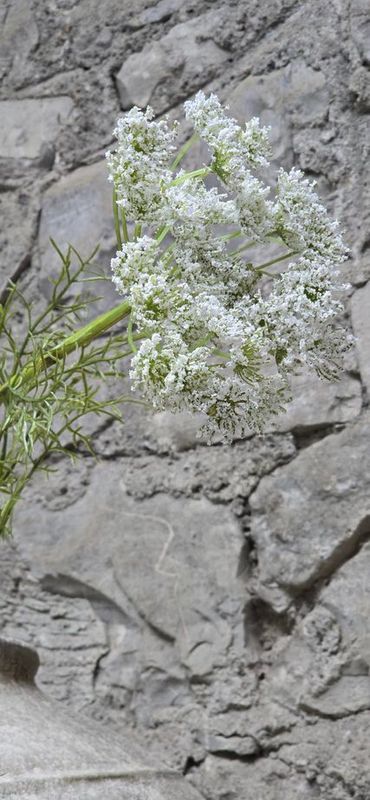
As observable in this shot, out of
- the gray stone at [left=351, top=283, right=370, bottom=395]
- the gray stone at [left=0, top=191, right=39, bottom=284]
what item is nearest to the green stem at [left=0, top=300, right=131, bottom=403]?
the gray stone at [left=351, top=283, right=370, bottom=395]

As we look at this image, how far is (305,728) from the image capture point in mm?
1071

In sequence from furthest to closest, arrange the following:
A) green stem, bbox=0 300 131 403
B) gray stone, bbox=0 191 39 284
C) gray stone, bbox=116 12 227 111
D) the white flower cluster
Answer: gray stone, bbox=0 191 39 284 → gray stone, bbox=116 12 227 111 → green stem, bbox=0 300 131 403 → the white flower cluster

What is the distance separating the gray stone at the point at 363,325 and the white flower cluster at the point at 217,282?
386mm

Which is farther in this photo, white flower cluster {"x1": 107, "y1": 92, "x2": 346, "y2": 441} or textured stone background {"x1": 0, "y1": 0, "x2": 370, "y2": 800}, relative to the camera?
textured stone background {"x1": 0, "y1": 0, "x2": 370, "y2": 800}

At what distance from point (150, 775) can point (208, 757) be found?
261 millimetres

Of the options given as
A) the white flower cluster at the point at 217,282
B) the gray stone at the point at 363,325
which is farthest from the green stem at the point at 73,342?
the gray stone at the point at 363,325

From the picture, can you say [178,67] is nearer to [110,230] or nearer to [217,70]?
[217,70]

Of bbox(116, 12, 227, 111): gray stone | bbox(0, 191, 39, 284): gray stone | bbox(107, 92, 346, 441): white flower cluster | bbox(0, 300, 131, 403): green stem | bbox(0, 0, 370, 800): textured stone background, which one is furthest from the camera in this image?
bbox(0, 191, 39, 284): gray stone

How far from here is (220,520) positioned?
3.91ft

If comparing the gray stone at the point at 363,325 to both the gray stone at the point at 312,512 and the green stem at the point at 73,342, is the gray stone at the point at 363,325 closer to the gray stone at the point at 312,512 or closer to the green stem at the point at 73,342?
the gray stone at the point at 312,512

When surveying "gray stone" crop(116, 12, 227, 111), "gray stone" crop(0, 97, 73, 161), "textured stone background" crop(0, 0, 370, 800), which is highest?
"gray stone" crop(116, 12, 227, 111)

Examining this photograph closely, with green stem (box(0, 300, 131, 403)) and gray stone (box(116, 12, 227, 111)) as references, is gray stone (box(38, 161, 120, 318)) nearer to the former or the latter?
gray stone (box(116, 12, 227, 111))

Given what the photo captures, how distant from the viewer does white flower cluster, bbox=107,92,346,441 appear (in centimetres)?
68

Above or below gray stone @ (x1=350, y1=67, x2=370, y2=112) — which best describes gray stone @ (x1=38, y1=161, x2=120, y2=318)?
below
